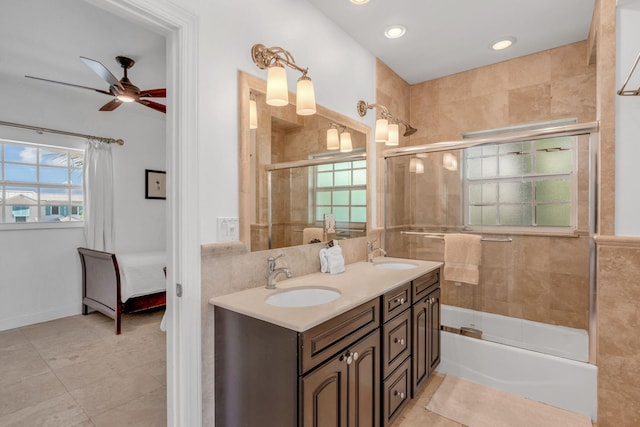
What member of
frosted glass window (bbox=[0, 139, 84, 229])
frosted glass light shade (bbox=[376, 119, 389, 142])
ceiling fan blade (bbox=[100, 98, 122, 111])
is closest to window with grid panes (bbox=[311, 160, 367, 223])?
frosted glass light shade (bbox=[376, 119, 389, 142])

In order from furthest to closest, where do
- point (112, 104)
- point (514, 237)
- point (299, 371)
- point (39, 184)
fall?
point (39, 184) → point (112, 104) → point (514, 237) → point (299, 371)

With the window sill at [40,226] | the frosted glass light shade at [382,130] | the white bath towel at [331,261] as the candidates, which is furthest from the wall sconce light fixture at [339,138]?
the window sill at [40,226]

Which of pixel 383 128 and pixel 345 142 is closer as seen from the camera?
pixel 345 142

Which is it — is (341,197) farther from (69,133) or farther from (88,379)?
(69,133)

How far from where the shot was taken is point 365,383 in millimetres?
1460

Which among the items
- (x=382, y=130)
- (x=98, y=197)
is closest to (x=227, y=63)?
(x=382, y=130)

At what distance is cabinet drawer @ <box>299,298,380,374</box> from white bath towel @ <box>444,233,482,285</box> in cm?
140

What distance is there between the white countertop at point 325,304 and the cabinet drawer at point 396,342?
0.22 m

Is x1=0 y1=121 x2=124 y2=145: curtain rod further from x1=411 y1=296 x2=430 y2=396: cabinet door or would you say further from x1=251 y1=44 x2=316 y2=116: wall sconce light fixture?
x1=411 y1=296 x2=430 y2=396: cabinet door

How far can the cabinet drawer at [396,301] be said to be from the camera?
5.32ft

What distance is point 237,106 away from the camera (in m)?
1.58

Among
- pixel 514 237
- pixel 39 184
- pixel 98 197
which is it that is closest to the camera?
pixel 514 237

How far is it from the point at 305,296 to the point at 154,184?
3.77m

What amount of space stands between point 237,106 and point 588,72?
9.50ft
